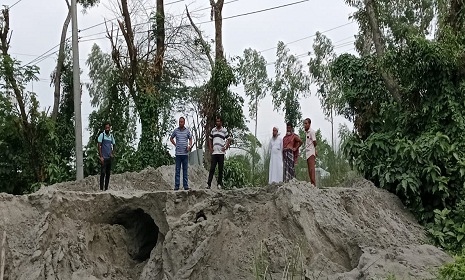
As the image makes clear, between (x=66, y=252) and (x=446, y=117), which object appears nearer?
(x=66, y=252)

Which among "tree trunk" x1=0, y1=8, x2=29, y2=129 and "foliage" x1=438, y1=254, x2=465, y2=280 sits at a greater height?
"tree trunk" x1=0, y1=8, x2=29, y2=129

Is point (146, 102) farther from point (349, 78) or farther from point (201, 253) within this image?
point (201, 253)

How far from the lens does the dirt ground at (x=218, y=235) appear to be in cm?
1080

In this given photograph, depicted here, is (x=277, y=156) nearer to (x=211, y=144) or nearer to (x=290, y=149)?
(x=290, y=149)

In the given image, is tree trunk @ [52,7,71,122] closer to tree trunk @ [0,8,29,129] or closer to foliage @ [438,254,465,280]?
tree trunk @ [0,8,29,129]

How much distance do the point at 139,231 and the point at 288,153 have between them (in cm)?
362

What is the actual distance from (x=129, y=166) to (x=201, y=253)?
39.5 ft

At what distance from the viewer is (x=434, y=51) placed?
13938mm

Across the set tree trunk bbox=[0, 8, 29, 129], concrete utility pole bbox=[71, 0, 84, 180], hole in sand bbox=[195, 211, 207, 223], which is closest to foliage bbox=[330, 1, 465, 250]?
hole in sand bbox=[195, 211, 207, 223]

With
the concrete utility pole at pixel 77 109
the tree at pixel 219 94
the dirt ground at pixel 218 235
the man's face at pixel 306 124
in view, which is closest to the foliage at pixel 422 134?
the dirt ground at pixel 218 235

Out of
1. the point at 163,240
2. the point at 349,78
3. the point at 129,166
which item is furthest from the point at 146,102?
the point at 163,240

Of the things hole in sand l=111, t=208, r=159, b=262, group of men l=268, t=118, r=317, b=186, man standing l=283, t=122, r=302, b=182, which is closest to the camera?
group of men l=268, t=118, r=317, b=186

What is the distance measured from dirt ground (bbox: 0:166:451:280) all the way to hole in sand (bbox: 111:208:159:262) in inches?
1.0

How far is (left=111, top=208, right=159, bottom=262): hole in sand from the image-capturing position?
13656 mm
